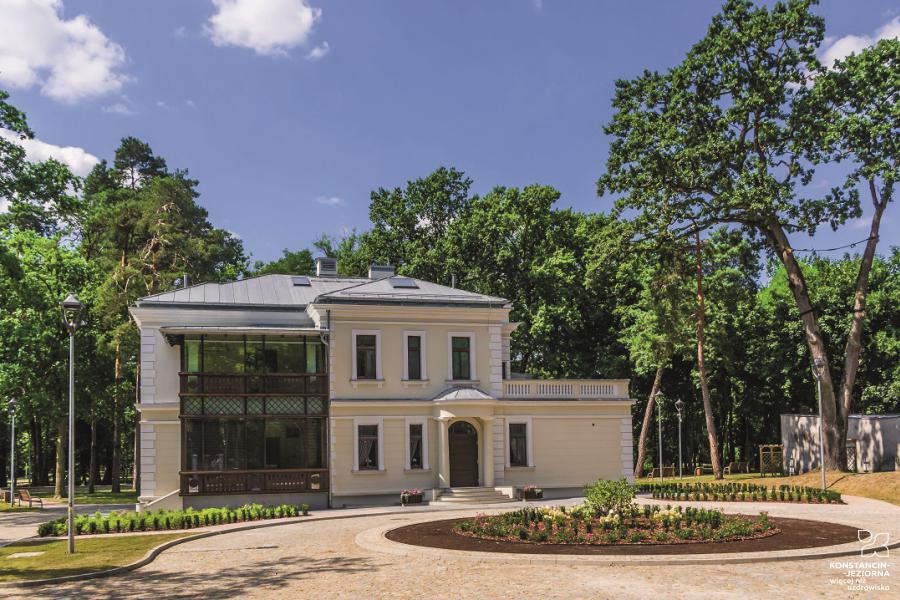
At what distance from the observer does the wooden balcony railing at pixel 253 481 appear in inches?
1118

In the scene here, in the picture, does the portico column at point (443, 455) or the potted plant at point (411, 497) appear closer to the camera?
the potted plant at point (411, 497)

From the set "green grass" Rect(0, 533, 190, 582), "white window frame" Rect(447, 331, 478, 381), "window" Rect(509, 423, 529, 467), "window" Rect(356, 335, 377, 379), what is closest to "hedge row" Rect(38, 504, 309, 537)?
"green grass" Rect(0, 533, 190, 582)

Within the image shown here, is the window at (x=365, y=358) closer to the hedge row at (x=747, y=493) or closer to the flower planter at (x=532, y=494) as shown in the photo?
the flower planter at (x=532, y=494)

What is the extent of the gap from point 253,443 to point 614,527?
Answer: 1700cm

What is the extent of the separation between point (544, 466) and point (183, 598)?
21.1 metres

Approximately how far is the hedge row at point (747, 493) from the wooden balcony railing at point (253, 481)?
1205 centimetres

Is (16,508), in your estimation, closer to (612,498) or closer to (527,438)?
(527,438)

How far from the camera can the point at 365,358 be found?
31281 millimetres

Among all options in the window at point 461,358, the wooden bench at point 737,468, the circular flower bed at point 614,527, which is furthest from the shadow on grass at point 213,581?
the wooden bench at point 737,468

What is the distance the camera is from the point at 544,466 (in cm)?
3195

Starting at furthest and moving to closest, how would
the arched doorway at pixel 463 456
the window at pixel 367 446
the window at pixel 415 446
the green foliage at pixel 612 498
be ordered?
the arched doorway at pixel 463 456, the window at pixel 415 446, the window at pixel 367 446, the green foliage at pixel 612 498

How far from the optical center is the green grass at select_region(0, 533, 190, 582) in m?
15.1

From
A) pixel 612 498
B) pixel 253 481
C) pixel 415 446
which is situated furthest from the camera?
pixel 415 446

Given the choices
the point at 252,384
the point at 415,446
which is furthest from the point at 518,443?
the point at 252,384
